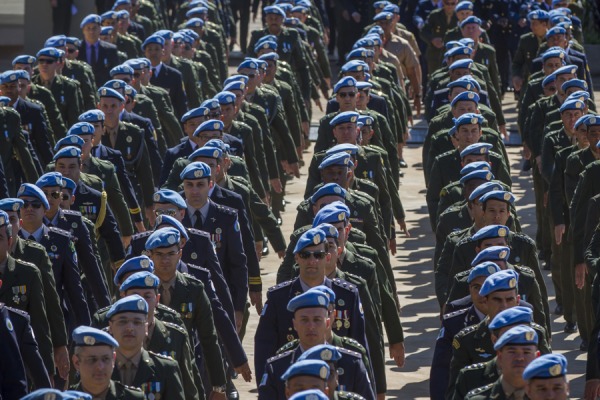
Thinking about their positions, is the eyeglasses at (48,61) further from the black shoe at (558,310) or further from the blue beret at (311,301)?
the blue beret at (311,301)

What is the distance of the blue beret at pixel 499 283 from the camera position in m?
10.4

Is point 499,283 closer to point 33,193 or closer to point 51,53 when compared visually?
point 33,193

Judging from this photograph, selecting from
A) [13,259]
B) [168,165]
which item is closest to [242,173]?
[168,165]

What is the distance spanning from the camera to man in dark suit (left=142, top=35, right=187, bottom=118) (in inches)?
818

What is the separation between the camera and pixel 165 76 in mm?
20859

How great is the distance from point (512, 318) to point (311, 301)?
1.03 m

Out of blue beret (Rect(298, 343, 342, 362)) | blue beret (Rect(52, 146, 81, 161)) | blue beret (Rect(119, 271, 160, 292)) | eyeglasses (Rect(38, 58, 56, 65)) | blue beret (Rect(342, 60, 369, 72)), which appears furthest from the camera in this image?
blue beret (Rect(342, 60, 369, 72))

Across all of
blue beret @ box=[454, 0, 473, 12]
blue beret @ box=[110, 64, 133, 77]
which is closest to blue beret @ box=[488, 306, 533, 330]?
blue beret @ box=[110, 64, 133, 77]

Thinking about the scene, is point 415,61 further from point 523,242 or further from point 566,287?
point 523,242

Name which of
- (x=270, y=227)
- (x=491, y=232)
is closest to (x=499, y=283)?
(x=491, y=232)

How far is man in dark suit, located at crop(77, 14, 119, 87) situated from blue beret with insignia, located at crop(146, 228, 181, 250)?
37.4 feet

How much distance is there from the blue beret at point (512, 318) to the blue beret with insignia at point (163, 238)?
2.29m

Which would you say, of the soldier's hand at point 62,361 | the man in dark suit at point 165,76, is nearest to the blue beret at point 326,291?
the soldier's hand at point 62,361

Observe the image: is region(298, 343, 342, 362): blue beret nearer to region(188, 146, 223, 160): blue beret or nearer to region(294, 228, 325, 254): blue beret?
region(294, 228, 325, 254): blue beret
